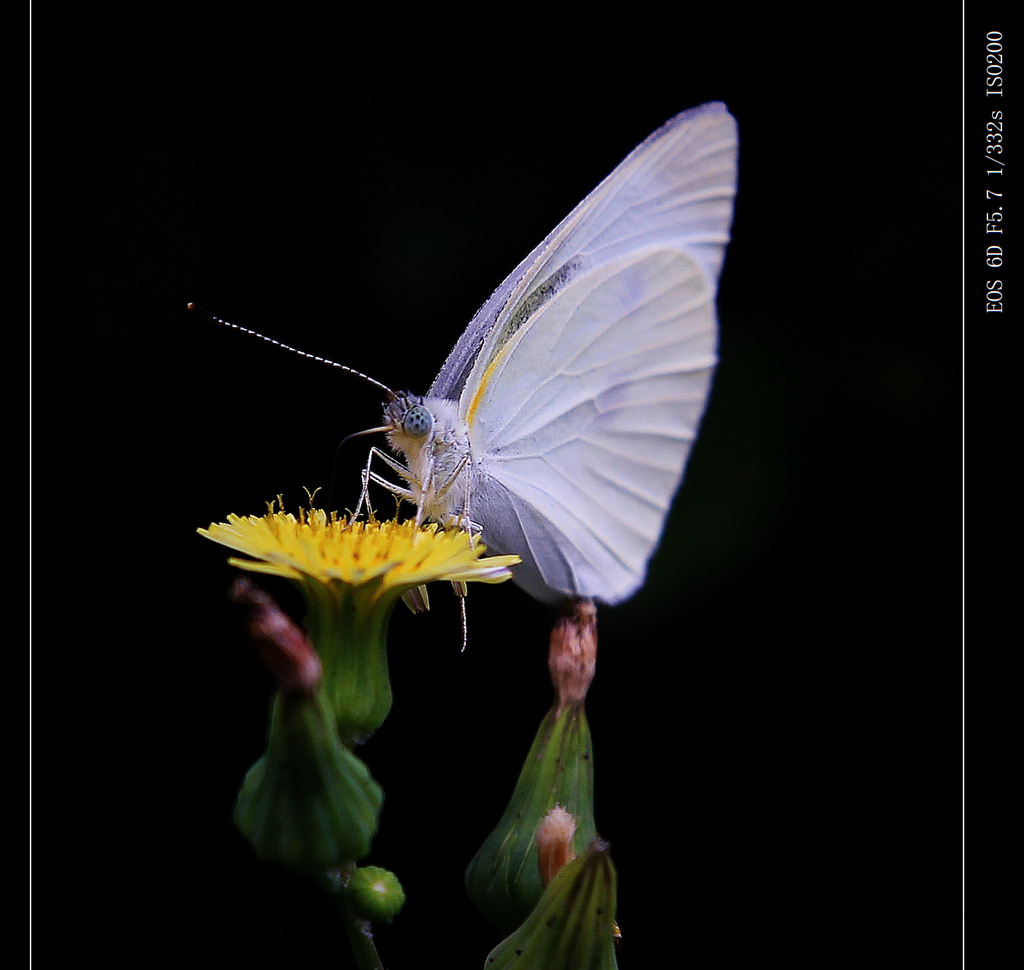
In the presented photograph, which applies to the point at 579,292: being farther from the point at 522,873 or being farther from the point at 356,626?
the point at 522,873

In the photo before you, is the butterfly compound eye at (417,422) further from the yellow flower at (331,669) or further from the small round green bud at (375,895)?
the small round green bud at (375,895)

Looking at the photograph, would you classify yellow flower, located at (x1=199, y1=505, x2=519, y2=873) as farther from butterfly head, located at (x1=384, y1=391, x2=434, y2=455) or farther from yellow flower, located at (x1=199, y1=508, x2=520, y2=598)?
butterfly head, located at (x1=384, y1=391, x2=434, y2=455)

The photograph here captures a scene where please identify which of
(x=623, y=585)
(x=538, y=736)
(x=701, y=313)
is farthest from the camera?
(x=701, y=313)

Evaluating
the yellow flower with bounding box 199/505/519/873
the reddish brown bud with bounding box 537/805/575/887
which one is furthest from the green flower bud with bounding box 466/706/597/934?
the yellow flower with bounding box 199/505/519/873

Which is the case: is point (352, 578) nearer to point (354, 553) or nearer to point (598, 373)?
point (354, 553)

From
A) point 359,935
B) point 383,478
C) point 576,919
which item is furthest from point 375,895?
point 383,478

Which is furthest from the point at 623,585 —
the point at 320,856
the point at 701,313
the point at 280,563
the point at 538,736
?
the point at 320,856
